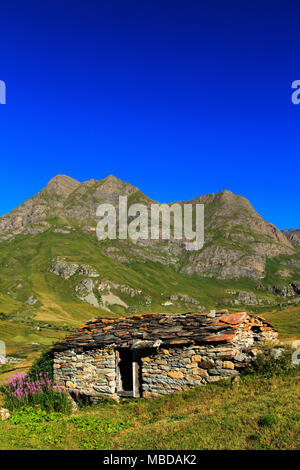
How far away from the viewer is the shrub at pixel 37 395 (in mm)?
16656

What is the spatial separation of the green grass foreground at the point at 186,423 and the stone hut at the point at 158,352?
890 millimetres

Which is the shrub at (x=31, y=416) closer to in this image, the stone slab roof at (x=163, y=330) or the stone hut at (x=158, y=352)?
the stone hut at (x=158, y=352)

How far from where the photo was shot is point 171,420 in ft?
39.3

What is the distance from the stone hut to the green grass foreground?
2.92 feet

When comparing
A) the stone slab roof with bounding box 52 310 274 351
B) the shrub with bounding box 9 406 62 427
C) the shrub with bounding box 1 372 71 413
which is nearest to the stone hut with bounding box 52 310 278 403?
the stone slab roof with bounding box 52 310 274 351

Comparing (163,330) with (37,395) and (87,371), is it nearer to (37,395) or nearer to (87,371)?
(87,371)

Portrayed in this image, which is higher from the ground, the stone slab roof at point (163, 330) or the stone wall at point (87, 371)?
the stone slab roof at point (163, 330)

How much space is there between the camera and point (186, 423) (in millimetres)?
10906

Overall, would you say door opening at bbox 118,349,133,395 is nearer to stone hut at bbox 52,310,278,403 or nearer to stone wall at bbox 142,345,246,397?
stone hut at bbox 52,310,278,403

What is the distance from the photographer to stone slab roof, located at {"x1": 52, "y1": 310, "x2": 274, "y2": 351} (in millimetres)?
16094

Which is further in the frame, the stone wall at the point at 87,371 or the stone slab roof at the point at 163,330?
the stone wall at the point at 87,371

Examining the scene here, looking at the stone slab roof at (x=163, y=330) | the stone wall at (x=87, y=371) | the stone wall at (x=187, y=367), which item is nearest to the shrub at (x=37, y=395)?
the stone wall at (x=87, y=371)

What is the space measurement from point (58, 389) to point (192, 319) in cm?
848
